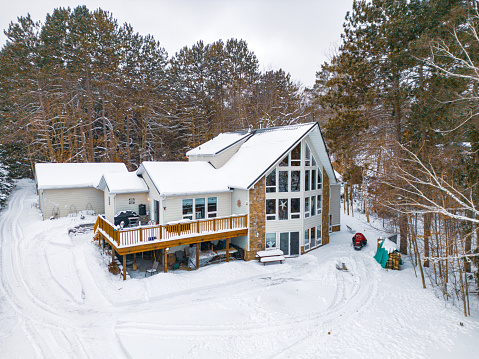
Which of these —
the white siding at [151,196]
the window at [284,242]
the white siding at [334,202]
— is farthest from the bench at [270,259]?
the white siding at [334,202]

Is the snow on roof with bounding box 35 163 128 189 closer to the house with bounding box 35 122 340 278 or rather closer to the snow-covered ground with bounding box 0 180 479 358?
the house with bounding box 35 122 340 278

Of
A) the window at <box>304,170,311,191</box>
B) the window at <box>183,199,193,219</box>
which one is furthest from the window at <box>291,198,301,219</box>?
the window at <box>183,199,193,219</box>

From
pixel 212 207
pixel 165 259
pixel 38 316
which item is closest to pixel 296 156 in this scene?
pixel 212 207

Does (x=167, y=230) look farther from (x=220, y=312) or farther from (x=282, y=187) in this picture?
(x=282, y=187)

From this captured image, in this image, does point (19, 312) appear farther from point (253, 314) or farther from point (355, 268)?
point (355, 268)

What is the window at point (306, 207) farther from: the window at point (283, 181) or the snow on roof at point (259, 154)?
the snow on roof at point (259, 154)

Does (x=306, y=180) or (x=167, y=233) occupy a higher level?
(x=306, y=180)

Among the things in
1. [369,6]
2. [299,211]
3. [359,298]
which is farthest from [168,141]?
[359,298]
